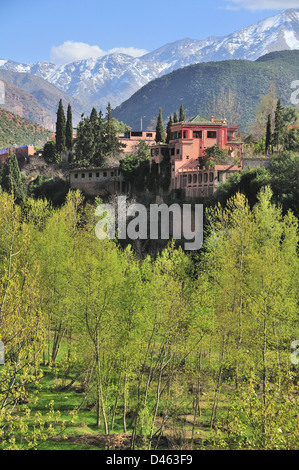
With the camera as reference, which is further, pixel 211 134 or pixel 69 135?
pixel 69 135

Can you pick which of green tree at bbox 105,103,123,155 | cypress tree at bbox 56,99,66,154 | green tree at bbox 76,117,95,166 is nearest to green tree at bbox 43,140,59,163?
cypress tree at bbox 56,99,66,154

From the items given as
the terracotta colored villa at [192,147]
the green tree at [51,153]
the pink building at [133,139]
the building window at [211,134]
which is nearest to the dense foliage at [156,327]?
the terracotta colored villa at [192,147]

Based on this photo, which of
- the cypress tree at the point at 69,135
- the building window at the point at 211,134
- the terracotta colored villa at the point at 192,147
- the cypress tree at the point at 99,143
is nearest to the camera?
the terracotta colored villa at the point at 192,147

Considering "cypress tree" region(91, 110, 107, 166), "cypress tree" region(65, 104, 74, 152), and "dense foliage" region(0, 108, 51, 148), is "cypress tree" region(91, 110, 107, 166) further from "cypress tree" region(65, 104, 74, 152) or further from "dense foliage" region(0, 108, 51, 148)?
"dense foliage" region(0, 108, 51, 148)

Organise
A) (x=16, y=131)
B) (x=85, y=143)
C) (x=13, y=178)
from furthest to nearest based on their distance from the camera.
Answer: (x=16, y=131) < (x=85, y=143) < (x=13, y=178)

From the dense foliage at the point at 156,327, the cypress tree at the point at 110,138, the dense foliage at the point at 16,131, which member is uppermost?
the dense foliage at the point at 16,131

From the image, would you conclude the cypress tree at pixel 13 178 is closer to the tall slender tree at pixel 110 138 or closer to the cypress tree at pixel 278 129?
the tall slender tree at pixel 110 138

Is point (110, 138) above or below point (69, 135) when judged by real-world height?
below

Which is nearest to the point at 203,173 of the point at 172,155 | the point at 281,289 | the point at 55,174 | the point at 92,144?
the point at 172,155

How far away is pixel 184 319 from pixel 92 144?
47.0 metres

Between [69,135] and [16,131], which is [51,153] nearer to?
[69,135]

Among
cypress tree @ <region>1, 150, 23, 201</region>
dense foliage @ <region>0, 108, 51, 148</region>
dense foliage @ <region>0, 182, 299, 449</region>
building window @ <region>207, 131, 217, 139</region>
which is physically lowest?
dense foliage @ <region>0, 182, 299, 449</region>

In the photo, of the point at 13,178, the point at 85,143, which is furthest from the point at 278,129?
the point at 13,178

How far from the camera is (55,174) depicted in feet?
244
